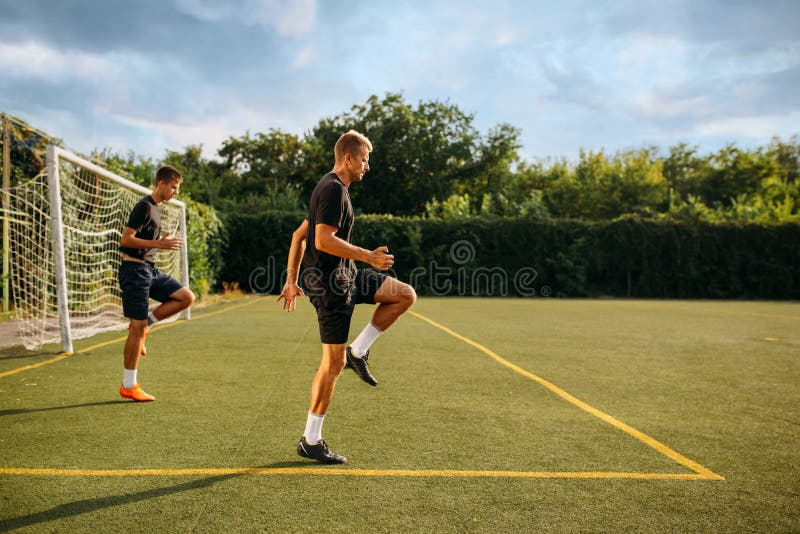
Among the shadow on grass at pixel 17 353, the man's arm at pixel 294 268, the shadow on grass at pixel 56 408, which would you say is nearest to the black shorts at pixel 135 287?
the shadow on grass at pixel 56 408

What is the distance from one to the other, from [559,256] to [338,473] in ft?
73.9

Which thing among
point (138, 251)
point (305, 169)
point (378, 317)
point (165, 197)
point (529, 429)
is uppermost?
point (305, 169)

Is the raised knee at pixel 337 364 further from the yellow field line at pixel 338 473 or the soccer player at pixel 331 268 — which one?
the yellow field line at pixel 338 473

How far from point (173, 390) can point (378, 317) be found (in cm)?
271

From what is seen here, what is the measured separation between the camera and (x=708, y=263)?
2586 centimetres

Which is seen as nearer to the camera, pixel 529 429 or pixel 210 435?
pixel 210 435

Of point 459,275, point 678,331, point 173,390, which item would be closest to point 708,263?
point 459,275

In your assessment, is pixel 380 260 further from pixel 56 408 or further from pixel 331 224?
pixel 56 408

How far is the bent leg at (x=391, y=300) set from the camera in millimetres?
3969

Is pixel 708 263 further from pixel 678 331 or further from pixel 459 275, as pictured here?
pixel 678 331

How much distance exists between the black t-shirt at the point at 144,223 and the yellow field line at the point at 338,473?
2.30 m

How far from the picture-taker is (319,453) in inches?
141

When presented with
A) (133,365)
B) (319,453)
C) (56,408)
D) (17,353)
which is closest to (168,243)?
(133,365)

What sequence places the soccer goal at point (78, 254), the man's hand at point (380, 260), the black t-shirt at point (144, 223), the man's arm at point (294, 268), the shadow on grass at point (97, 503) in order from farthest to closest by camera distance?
1. the soccer goal at point (78, 254)
2. the black t-shirt at point (144, 223)
3. the man's arm at point (294, 268)
4. the man's hand at point (380, 260)
5. the shadow on grass at point (97, 503)
